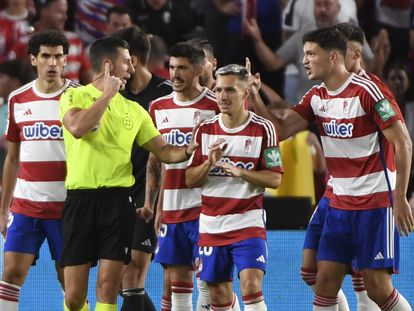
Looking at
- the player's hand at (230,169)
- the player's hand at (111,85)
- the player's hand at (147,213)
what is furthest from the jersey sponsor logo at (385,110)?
the player's hand at (147,213)

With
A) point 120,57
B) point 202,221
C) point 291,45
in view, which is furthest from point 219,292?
point 291,45

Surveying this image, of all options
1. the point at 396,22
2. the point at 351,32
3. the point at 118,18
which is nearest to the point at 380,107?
the point at 351,32

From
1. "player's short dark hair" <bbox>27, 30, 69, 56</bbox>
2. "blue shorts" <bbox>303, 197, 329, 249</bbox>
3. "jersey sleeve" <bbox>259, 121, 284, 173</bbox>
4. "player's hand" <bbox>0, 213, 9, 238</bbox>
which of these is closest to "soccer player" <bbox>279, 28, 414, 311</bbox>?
"blue shorts" <bbox>303, 197, 329, 249</bbox>

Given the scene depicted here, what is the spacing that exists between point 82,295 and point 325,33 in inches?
81.4

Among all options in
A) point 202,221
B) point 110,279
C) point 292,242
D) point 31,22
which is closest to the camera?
point 110,279

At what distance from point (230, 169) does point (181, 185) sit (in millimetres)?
637

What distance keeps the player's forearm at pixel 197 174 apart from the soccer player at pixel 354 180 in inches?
30.1

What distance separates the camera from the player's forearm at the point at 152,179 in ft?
26.9

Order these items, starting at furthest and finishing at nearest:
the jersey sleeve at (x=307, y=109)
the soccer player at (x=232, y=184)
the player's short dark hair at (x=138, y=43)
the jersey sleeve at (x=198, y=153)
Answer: the player's short dark hair at (x=138, y=43)
the jersey sleeve at (x=307, y=109)
the jersey sleeve at (x=198, y=153)
the soccer player at (x=232, y=184)

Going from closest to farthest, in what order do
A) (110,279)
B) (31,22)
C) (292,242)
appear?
1. (110,279)
2. (292,242)
3. (31,22)

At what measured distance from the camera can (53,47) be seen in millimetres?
8031

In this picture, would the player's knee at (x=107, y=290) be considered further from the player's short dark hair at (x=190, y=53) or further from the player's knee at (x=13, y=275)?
the player's short dark hair at (x=190, y=53)

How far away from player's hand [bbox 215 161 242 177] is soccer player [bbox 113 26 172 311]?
3.32 feet

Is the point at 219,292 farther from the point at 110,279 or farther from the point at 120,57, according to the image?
the point at 120,57
